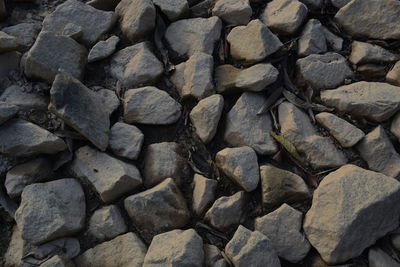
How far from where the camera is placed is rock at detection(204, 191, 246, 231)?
167 centimetres

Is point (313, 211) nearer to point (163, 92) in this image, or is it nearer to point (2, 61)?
point (163, 92)

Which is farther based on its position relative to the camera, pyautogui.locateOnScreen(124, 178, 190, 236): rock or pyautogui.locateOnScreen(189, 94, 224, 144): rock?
pyautogui.locateOnScreen(189, 94, 224, 144): rock

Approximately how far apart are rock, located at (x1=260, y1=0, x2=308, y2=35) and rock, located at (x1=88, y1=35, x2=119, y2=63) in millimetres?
792

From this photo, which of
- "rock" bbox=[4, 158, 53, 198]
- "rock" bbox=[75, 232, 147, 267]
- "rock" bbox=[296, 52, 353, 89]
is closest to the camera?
"rock" bbox=[75, 232, 147, 267]

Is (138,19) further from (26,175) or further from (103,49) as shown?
(26,175)

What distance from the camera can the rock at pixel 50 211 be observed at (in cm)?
163

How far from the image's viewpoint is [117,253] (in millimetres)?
1646

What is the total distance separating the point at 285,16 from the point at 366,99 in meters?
0.59

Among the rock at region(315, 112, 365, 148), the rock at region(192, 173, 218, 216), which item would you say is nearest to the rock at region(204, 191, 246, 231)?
the rock at region(192, 173, 218, 216)

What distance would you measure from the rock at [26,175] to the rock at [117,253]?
39cm

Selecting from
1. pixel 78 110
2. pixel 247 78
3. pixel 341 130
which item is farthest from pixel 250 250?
pixel 78 110

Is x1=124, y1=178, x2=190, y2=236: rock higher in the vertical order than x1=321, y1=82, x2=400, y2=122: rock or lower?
lower

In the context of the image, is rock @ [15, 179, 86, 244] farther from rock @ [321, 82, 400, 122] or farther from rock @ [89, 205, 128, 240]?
rock @ [321, 82, 400, 122]

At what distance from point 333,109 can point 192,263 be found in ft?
3.12
